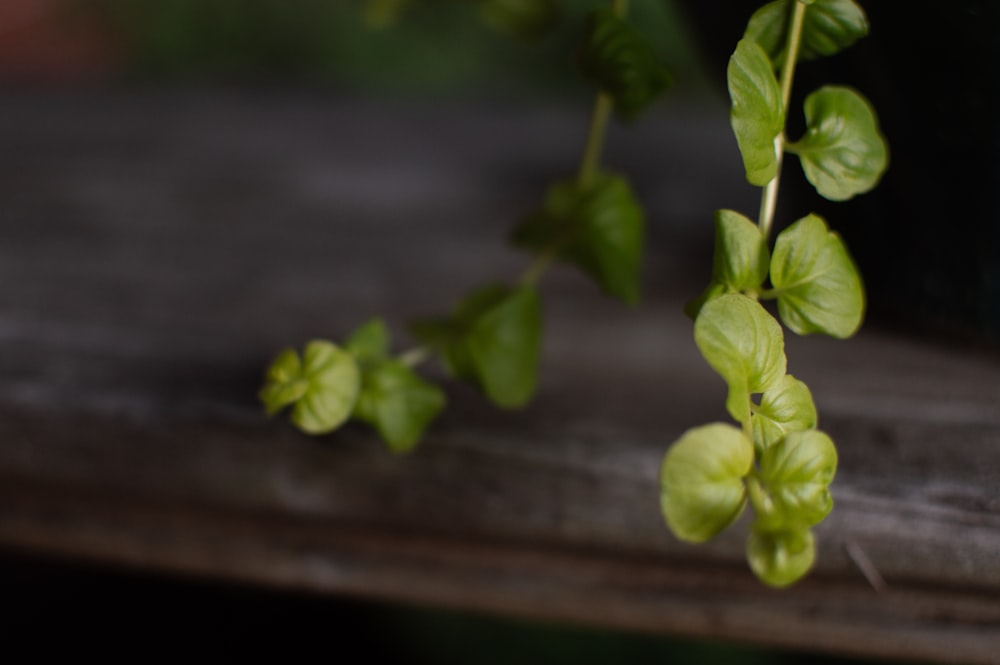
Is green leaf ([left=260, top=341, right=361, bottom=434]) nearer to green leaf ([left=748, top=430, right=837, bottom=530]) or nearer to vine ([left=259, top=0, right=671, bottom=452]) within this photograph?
vine ([left=259, top=0, right=671, bottom=452])

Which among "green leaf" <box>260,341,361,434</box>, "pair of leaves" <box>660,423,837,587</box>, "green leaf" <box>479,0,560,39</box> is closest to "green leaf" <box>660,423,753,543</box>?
"pair of leaves" <box>660,423,837,587</box>

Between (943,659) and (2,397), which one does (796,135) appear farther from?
(2,397)

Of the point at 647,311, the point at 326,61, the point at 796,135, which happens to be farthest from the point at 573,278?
the point at 326,61

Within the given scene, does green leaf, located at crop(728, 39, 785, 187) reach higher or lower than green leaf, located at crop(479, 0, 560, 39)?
lower

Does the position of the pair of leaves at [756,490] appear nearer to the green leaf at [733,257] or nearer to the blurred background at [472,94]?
the green leaf at [733,257]

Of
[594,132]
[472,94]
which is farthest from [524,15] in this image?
[472,94]

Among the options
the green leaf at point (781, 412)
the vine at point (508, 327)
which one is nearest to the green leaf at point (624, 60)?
the vine at point (508, 327)
